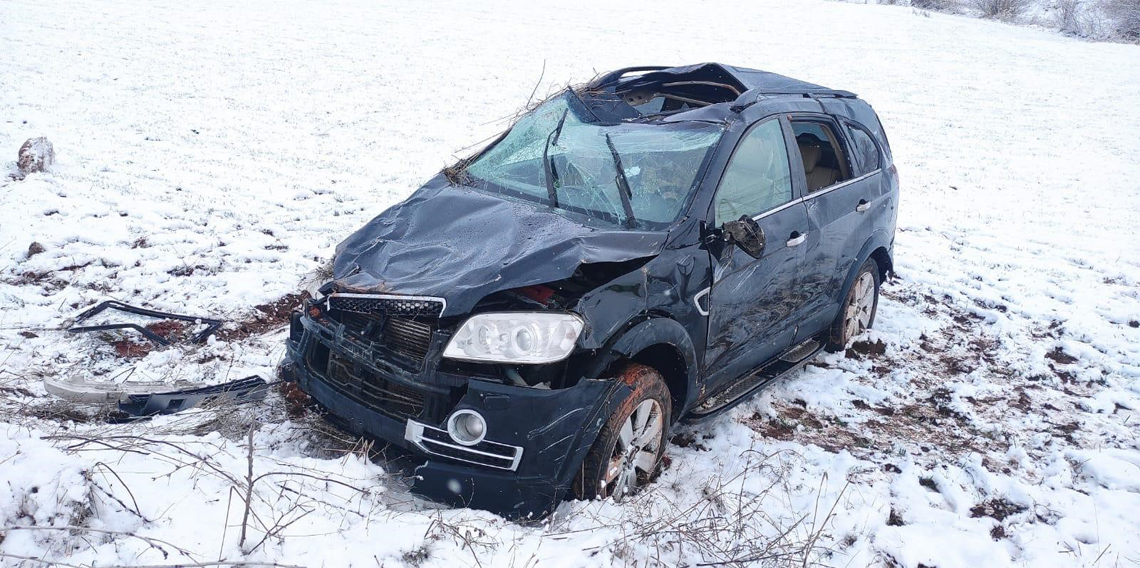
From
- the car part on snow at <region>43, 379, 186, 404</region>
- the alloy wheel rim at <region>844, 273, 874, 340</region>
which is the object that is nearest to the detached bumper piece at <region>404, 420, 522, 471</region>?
the car part on snow at <region>43, 379, 186, 404</region>

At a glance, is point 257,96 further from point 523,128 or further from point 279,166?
point 523,128

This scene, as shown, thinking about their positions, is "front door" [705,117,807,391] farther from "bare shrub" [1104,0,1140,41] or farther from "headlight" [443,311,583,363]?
"bare shrub" [1104,0,1140,41]

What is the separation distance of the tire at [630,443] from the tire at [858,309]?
2.19m

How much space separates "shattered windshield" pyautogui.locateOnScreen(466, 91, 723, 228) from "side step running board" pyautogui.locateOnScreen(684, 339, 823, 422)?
3.33 ft

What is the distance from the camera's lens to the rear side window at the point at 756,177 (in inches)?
160

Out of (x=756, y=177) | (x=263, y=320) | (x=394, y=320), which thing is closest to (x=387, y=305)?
(x=394, y=320)

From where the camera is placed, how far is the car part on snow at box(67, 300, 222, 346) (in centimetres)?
489

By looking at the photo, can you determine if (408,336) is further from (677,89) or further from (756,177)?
(677,89)

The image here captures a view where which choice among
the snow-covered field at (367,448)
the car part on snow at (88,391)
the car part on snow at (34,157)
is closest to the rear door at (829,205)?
the snow-covered field at (367,448)

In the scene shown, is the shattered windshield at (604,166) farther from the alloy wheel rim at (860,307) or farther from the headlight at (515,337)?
the alloy wheel rim at (860,307)

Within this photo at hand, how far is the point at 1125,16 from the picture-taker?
39.4m

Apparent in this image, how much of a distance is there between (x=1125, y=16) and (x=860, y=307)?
44102 millimetres

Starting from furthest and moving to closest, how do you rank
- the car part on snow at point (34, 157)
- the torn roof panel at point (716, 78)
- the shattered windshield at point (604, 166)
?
the car part on snow at point (34, 157)
the torn roof panel at point (716, 78)
the shattered windshield at point (604, 166)

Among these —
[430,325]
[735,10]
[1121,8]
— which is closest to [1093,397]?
[430,325]
